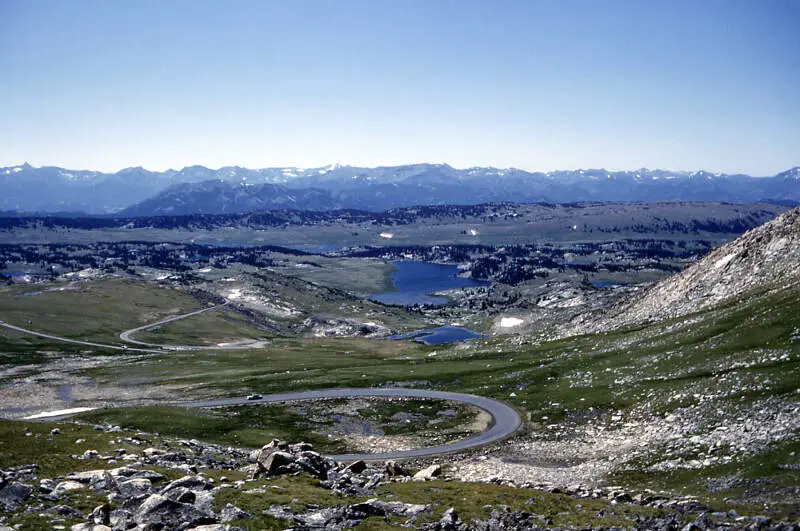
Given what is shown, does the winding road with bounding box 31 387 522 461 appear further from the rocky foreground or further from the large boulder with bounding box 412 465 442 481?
the rocky foreground

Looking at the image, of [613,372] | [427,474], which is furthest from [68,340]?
[427,474]

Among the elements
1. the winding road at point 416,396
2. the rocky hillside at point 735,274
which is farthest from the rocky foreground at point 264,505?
the rocky hillside at point 735,274

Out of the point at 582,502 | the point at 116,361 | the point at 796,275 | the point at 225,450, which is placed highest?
the point at 796,275

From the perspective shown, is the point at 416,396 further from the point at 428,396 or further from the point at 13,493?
the point at 13,493

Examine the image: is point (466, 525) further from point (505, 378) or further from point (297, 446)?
point (505, 378)

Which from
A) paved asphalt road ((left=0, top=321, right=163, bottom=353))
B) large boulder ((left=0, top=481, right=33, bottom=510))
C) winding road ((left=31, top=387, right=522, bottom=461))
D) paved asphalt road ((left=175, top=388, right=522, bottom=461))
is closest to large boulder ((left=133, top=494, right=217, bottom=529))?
large boulder ((left=0, top=481, right=33, bottom=510))

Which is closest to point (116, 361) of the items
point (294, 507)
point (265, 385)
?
point (265, 385)

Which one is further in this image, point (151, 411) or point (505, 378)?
point (505, 378)
